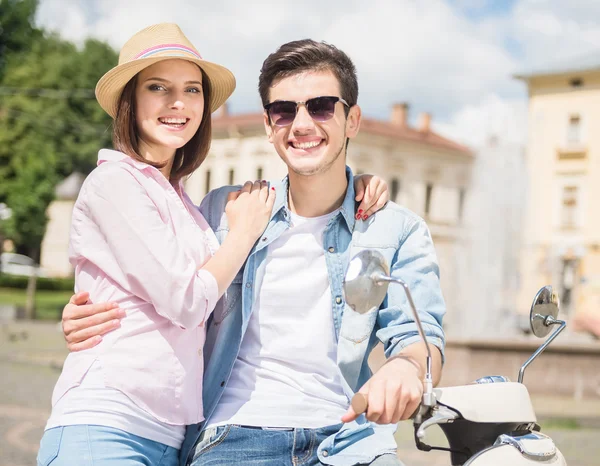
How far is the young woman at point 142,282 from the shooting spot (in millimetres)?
2365

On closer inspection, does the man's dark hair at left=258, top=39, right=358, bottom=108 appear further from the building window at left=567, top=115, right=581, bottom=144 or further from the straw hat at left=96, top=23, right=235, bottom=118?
the building window at left=567, top=115, right=581, bottom=144

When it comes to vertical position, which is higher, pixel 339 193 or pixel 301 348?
pixel 339 193

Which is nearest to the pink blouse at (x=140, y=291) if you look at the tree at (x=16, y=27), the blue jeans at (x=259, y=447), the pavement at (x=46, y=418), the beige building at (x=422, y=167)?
the blue jeans at (x=259, y=447)

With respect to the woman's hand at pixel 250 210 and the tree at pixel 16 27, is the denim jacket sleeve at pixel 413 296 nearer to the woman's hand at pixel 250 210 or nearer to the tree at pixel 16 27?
the woman's hand at pixel 250 210

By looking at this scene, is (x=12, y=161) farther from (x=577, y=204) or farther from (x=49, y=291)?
(x=577, y=204)

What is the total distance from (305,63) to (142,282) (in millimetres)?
969

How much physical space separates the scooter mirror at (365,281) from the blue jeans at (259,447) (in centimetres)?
76

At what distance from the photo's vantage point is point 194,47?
2934mm

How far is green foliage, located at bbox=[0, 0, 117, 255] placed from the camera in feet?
143

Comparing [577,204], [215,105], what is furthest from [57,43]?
[215,105]

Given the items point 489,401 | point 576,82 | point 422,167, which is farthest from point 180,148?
point 422,167

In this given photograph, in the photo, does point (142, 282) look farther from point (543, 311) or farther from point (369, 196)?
point (543, 311)

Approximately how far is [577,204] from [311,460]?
40.5 meters

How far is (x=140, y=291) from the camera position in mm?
2441
